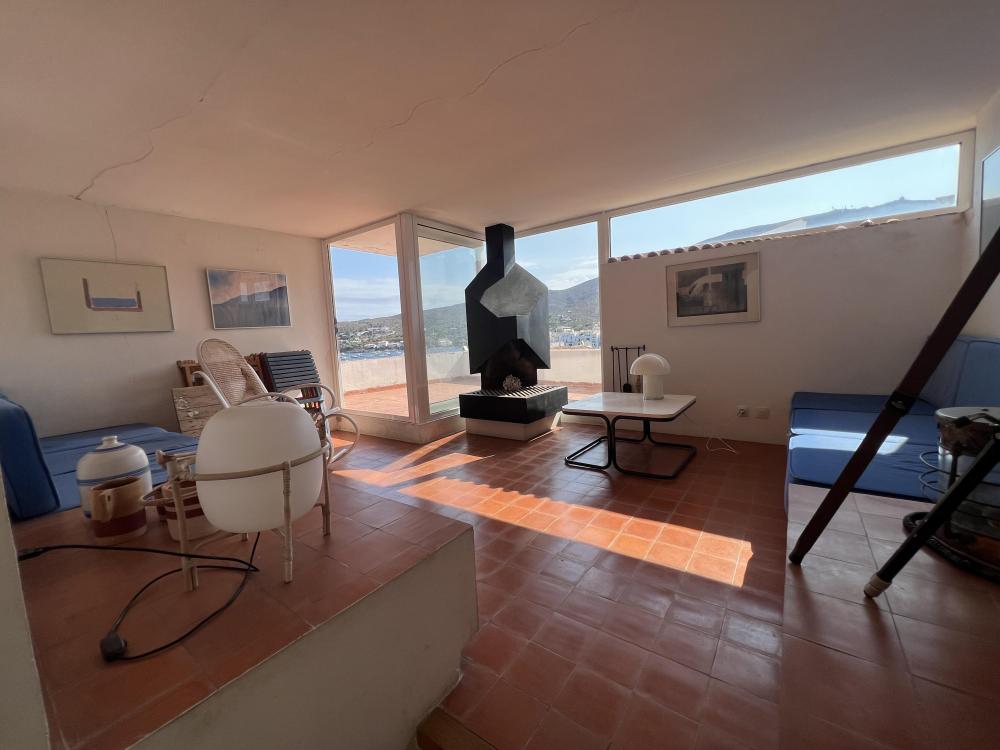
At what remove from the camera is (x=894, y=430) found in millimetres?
2412

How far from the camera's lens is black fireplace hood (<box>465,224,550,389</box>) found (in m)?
4.21

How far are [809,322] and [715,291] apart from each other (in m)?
0.77

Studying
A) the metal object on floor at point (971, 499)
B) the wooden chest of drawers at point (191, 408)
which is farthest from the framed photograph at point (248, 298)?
the metal object on floor at point (971, 499)

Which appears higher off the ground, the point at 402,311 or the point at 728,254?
the point at 728,254

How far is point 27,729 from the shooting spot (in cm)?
48

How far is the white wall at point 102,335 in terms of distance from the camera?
292 centimetres

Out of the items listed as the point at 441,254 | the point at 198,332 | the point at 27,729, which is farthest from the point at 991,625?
the point at 198,332

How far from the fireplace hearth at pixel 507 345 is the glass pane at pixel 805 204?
3.76 ft

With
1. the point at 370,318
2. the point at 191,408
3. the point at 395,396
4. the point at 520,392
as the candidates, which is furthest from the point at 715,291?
the point at 191,408

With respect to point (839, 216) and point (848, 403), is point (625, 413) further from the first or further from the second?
point (839, 216)

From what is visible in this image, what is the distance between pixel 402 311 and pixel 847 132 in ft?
12.5

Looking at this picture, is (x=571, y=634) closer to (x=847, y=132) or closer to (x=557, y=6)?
(x=557, y=6)

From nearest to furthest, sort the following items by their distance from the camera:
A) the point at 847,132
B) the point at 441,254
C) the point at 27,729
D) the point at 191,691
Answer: the point at 27,729 → the point at 191,691 → the point at 847,132 → the point at 441,254

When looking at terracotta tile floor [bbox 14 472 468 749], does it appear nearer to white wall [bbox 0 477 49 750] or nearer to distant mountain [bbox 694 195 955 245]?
white wall [bbox 0 477 49 750]
